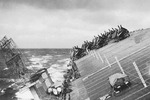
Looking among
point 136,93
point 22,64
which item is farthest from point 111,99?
point 22,64

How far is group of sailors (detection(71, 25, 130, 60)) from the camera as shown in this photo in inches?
1596

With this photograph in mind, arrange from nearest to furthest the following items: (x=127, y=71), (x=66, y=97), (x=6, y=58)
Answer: (x=127, y=71), (x=66, y=97), (x=6, y=58)

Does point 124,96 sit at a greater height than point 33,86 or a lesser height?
lesser

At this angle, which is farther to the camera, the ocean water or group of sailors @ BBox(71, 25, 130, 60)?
group of sailors @ BBox(71, 25, 130, 60)

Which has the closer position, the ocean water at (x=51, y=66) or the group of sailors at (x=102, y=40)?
the ocean water at (x=51, y=66)

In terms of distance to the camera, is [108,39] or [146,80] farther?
[108,39]

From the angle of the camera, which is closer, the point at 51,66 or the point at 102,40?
the point at 102,40

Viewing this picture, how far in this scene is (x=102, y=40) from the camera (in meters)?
45.7

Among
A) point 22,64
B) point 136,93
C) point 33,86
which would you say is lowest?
point 136,93

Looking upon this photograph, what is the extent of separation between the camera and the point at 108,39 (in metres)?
45.6

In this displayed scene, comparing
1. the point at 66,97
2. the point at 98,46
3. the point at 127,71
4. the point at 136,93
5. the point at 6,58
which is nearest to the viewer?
the point at 136,93

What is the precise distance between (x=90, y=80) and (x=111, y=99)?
7601 millimetres

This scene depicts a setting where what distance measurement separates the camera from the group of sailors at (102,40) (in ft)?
133

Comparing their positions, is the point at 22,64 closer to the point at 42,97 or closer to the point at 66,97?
the point at 42,97
